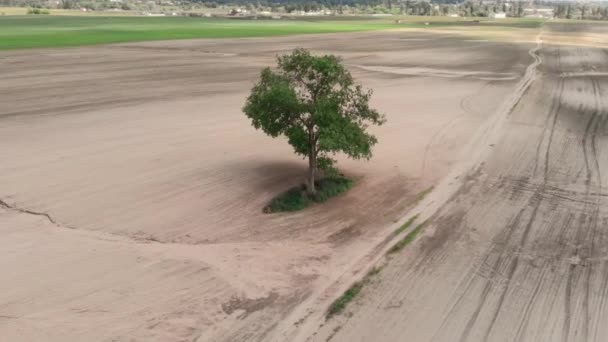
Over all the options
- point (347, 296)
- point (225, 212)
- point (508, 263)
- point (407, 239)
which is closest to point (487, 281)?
point (508, 263)

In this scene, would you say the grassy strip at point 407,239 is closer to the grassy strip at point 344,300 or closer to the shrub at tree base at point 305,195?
the grassy strip at point 344,300

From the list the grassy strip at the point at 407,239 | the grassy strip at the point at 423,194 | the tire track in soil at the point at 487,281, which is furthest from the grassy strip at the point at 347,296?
the grassy strip at the point at 423,194

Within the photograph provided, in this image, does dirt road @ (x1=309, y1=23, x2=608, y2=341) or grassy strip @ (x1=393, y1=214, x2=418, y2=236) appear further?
grassy strip @ (x1=393, y1=214, x2=418, y2=236)

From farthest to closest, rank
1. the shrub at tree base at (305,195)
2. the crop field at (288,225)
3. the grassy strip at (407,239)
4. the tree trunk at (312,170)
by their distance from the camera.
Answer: the tree trunk at (312,170) < the shrub at tree base at (305,195) < the grassy strip at (407,239) < the crop field at (288,225)

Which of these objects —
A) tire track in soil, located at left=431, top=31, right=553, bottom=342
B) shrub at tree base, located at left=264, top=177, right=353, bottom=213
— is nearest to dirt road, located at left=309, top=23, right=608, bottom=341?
tire track in soil, located at left=431, top=31, right=553, bottom=342

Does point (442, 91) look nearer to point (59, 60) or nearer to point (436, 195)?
point (436, 195)

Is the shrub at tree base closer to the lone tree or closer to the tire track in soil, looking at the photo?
the lone tree

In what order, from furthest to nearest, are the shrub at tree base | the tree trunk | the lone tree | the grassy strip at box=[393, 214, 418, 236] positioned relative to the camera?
the tree trunk
the shrub at tree base
the lone tree
the grassy strip at box=[393, 214, 418, 236]

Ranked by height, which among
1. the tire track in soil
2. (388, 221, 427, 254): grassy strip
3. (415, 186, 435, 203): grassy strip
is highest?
(415, 186, 435, 203): grassy strip
